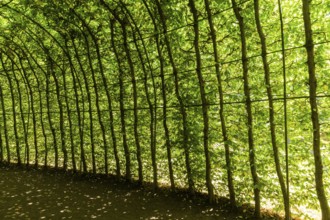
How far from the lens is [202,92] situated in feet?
14.8

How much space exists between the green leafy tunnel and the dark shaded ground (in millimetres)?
302

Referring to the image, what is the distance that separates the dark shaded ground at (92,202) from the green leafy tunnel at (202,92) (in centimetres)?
30

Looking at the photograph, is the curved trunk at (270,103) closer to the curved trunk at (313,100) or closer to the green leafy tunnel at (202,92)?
the green leafy tunnel at (202,92)

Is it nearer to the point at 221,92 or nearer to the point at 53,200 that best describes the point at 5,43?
the point at 53,200

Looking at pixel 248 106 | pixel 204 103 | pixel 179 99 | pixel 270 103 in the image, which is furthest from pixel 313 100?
pixel 179 99

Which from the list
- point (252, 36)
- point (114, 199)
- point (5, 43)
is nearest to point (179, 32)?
point (252, 36)

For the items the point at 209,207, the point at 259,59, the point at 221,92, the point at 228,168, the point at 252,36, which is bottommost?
the point at 209,207

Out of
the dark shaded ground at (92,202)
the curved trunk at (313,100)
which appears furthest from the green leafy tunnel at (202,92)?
the dark shaded ground at (92,202)

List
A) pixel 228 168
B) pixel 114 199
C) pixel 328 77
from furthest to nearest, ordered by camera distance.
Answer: pixel 114 199 → pixel 228 168 → pixel 328 77

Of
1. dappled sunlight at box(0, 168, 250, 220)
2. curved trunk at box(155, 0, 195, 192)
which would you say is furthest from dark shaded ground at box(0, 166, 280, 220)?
curved trunk at box(155, 0, 195, 192)

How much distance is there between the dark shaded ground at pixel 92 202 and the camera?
15.2ft

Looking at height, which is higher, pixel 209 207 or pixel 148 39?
pixel 148 39

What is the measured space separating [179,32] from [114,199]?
9.79 feet

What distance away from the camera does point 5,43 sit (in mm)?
8062
